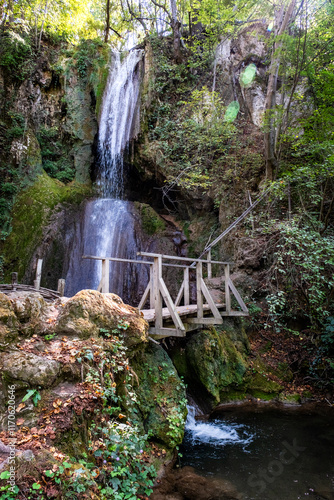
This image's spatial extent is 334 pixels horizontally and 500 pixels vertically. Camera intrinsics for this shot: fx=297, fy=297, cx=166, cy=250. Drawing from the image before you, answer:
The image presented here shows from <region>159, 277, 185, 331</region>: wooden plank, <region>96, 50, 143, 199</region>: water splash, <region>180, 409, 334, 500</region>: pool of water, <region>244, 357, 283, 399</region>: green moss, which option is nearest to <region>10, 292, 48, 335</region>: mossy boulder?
<region>159, 277, 185, 331</region>: wooden plank

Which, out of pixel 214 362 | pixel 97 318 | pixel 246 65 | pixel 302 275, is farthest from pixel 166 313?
pixel 246 65

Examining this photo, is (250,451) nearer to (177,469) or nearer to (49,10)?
(177,469)

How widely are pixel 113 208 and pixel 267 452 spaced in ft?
33.8

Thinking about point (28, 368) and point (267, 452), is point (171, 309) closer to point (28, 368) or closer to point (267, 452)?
point (28, 368)

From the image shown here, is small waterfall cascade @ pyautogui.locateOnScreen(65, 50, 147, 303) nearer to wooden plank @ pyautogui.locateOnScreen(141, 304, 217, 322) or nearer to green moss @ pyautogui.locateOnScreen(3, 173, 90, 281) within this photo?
green moss @ pyautogui.locateOnScreen(3, 173, 90, 281)

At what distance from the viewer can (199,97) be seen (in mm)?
12500

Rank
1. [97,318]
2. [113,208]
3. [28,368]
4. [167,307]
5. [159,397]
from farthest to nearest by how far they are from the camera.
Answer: [113,208], [167,307], [159,397], [97,318], [28,368]

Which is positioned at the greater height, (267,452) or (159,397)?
(159,397)

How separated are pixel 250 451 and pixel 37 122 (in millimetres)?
15258

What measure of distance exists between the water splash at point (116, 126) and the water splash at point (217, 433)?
10323mm

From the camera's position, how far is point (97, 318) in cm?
398

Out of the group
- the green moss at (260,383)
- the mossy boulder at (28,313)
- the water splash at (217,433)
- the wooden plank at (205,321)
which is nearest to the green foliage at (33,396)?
the mossy boulder at (28,313)

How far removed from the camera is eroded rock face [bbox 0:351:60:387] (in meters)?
2.82

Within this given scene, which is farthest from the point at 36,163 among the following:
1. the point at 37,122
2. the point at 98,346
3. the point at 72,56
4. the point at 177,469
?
the point at 177,469
